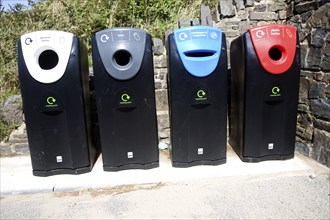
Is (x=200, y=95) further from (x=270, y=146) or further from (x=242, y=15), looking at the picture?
(x=242, y=15)

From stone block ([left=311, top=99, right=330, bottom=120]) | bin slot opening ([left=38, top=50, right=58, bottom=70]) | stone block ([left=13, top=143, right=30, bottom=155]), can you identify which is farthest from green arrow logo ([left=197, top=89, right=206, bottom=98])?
stone block ([left=13, top=143, right=30, bottom=155])

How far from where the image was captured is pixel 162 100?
121 inches

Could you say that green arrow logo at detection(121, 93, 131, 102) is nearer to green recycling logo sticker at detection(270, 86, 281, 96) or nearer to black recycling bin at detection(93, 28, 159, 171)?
black recycling bin at detection(93, 28, 159, 171)

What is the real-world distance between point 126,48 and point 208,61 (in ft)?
2.37

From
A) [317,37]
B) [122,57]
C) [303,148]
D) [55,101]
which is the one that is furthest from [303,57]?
[55,101]

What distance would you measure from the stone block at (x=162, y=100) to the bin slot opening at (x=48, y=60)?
1128 mm

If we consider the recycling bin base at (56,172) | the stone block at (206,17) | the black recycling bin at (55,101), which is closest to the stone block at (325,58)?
the stone block at (206,17)

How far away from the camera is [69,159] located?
2.51 metres

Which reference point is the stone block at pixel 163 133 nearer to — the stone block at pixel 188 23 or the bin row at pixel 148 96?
the bin row at pixel 148 96

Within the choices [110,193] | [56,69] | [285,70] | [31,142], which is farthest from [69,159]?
[285,70]

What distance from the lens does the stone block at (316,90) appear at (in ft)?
8.30

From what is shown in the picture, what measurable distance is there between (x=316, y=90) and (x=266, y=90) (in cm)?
54

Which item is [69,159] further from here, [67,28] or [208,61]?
[67,28]

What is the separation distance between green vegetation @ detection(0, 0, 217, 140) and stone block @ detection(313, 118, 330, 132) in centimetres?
206
